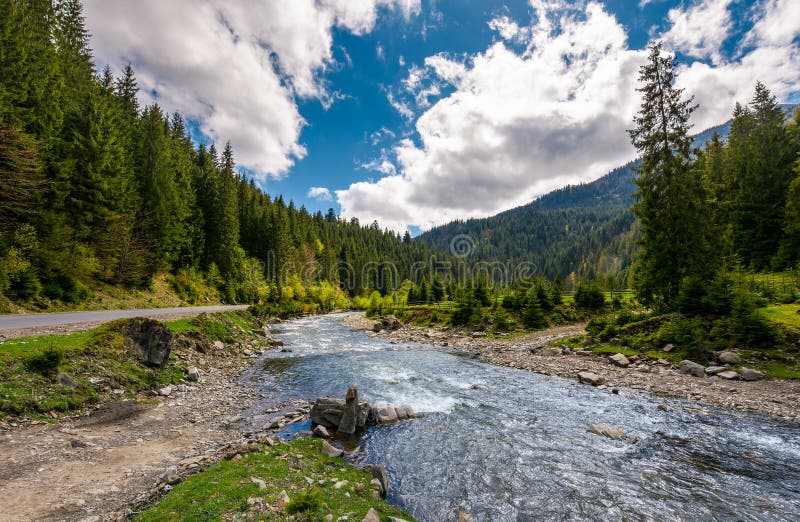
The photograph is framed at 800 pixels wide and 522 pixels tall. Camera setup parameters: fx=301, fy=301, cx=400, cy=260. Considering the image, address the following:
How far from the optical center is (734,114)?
150 feet

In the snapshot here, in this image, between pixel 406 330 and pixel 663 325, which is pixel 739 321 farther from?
pixel 406 330

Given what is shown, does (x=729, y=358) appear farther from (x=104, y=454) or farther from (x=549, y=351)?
(x=104, y=454)

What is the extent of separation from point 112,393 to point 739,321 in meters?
33.6

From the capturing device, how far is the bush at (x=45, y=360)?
1108 cm

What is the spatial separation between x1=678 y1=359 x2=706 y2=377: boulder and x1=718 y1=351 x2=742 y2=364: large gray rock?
123 centimetres

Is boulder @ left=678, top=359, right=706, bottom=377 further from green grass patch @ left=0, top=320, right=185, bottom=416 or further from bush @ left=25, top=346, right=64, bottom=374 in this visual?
bush @ left=25, top=346, right=64, bottom=374

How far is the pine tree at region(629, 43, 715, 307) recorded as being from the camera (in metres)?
24.1

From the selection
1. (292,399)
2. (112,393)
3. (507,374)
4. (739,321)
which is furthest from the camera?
(507,374)

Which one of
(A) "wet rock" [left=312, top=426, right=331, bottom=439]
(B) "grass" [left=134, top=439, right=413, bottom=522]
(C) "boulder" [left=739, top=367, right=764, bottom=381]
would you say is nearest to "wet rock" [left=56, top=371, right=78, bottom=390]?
(B) "grass" [left=134, top=439, right=413, bottom=522]

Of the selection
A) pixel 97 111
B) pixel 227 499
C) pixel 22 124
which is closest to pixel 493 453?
pixel 227 499

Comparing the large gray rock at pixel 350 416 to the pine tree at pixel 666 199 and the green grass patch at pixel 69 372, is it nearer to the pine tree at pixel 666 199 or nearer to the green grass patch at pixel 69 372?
the green grass patch at pixel 69 372

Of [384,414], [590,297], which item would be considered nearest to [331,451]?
[384,414]

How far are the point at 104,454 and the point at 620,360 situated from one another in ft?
89.3

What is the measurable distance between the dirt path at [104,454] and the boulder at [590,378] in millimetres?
19115
